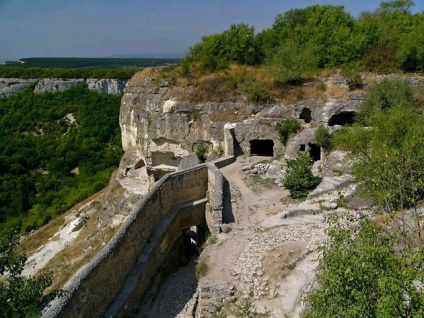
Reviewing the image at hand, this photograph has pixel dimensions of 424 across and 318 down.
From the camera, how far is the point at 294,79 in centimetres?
2069

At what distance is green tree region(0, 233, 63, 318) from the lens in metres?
5.81

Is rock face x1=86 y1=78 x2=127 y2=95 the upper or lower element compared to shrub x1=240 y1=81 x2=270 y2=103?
lower

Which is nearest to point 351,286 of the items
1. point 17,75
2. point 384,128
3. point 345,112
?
point 384,128

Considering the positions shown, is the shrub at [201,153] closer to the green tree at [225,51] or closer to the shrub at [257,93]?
the shrub at [257,93]

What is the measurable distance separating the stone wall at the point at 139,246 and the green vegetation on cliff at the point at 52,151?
21.7 m

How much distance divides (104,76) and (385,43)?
41.2m

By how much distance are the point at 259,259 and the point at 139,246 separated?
11.6 ft

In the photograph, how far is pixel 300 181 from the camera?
528 inches

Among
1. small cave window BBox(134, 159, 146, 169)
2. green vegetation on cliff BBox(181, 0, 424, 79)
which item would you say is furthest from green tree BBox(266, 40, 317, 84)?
small cave window BBox(134, 159, 146, 169)

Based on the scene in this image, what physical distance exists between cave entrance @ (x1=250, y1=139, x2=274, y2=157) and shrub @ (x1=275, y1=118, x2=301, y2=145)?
81.5 inches

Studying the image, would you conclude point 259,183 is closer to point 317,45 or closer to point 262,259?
point 262,259

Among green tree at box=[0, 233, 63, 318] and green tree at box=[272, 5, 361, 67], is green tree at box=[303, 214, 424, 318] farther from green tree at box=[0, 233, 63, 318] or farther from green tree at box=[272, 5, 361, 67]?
green tree at box=[272, 5, 361, 67]

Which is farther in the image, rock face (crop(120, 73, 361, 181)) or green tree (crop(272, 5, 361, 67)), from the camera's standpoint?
green tree (crop(272, 5, 361, 67))

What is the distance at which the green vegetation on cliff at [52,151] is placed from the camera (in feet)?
109
